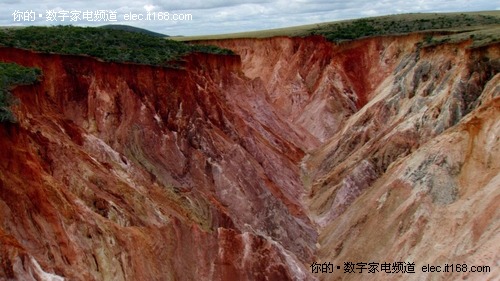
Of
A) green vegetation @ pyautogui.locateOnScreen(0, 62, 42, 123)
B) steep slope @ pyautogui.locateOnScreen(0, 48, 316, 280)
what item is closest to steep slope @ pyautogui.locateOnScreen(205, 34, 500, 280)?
steep slope @ pyautogui.locateOnScreen(0, 48, 316, 280)

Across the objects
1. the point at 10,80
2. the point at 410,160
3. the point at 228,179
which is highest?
the point at 10,80

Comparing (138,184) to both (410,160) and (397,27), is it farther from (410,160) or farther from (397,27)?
(397,27)

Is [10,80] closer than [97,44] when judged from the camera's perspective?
Yes

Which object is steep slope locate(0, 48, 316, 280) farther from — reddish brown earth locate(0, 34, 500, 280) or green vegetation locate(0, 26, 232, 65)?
green vegetation locate(0, 26, 232, 65)

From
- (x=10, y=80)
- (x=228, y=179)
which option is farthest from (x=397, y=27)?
(x=10, y=80)

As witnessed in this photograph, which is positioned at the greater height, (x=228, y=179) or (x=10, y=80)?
(x=10, y=80)

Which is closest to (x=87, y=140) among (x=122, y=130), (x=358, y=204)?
(x=122, y=130)

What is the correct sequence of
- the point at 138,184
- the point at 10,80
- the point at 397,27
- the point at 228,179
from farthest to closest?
the point at 397,27 → the point at 228,179 → the point at 138,184 → the point at 10,80
